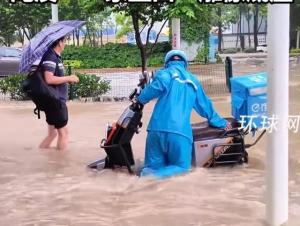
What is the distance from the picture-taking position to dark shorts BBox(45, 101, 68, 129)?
22.3 feet

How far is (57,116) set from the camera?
6820mm

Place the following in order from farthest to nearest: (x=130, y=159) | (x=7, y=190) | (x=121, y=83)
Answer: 1. (x=121, y=83)
2. (x=130, y=159)
3. (x=7, y=190)

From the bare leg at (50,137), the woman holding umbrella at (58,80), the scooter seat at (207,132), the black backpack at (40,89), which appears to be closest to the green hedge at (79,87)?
the bare leg at (50,137)

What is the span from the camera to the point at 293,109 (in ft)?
33.8

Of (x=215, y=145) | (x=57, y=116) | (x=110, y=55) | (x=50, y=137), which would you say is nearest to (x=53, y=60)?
(x=57, y=116)

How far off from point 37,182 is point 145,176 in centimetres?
113

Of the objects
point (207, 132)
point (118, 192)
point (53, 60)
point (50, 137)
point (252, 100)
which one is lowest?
point (118, 192)

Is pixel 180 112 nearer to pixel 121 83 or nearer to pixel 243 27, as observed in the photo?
pixel 121 83

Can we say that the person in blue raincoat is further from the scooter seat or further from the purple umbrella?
the purple umbrella

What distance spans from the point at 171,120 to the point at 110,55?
18.9 m

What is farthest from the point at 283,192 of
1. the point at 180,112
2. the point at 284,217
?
the point at 180,112

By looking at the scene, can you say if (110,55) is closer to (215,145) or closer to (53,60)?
(53,60)

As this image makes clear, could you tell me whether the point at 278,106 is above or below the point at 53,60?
below

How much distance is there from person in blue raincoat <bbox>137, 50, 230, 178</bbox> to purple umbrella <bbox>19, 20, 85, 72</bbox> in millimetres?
1462
